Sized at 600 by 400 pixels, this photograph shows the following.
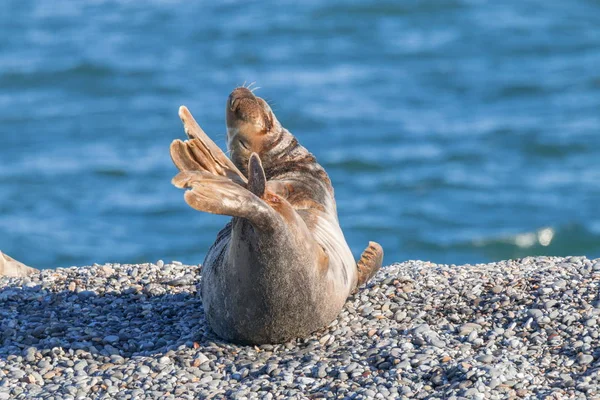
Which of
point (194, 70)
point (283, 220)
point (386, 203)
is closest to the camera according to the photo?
point (283, 220)

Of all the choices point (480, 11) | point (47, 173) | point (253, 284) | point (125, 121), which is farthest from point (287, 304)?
point (480, 11)

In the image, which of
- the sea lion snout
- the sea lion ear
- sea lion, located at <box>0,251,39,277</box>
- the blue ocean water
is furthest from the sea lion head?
the blue ocean water

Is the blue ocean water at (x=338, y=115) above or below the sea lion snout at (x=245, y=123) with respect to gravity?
above

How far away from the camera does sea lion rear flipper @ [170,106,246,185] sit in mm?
5371

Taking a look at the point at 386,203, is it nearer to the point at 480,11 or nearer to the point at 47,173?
the point at 47,173

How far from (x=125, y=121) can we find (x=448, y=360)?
14.3 metres

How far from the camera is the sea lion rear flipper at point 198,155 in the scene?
17.6 feet

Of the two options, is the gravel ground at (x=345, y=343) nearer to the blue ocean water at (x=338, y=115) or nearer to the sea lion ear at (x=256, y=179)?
the sea lion ear at (x=256, y=179)

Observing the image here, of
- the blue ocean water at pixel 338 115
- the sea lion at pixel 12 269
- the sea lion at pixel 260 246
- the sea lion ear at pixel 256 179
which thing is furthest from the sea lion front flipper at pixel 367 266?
the blue ocean water at pixel 338 115

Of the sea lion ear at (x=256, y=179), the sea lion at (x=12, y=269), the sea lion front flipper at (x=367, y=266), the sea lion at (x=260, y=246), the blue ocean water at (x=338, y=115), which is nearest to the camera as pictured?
the sea lion at (x=260, y=246)

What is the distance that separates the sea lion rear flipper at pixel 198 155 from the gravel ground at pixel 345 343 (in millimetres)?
1124

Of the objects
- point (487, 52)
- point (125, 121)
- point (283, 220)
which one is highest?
point (487, 52)

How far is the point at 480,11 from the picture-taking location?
23969 mm

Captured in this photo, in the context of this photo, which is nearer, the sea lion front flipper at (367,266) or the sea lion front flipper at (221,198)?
the sea lion front flipper at (221,198)
